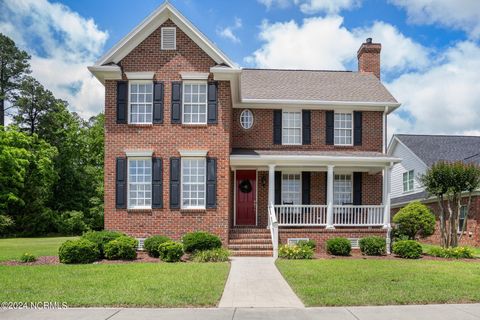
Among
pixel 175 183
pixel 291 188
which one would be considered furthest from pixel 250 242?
pixel 291 188

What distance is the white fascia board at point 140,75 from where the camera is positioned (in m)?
16.8

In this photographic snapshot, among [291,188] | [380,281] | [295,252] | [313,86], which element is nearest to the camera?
[380,281]

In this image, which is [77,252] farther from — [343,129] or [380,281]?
[343,129]

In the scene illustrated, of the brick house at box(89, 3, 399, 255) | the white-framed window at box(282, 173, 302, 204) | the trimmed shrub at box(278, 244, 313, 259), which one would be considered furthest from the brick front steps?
the white-framed window at box(282, 173, 302, 204)

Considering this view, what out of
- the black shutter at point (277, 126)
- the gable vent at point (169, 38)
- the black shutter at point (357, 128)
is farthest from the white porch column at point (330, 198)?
the gable vent at point (169, 38)

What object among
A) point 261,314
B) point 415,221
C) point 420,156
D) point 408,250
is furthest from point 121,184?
point 420,156

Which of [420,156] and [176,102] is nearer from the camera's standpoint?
[176,102]

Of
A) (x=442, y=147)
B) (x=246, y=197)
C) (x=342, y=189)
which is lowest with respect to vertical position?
(x=246, y=197)

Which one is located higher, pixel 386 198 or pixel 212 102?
pixel 212 102

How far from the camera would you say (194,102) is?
16969mm

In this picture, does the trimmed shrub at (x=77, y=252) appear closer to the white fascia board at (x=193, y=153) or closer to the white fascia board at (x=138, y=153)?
the white fascia board at (x=138, y=153)

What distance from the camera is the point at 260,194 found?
1959cm

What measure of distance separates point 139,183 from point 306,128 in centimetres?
760

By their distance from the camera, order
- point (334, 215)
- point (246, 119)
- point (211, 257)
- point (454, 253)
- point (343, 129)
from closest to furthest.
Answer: point (211, 257), point (454, 253), point (334, 215), point (246, 119), point (343, 129)
